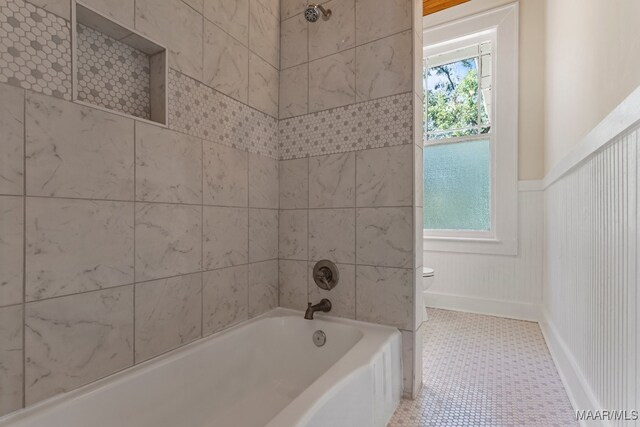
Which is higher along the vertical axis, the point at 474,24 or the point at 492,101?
the point at 474,24

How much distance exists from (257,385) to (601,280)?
156 cm

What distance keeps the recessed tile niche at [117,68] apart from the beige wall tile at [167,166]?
90 millimetres

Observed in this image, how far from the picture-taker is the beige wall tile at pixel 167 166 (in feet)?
3.90

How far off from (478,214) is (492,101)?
3.33 ft

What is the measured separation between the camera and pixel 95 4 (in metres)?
1.04

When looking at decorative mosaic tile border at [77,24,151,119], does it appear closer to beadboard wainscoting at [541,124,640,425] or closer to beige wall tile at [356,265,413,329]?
beige wall tile at [356,265,413,329]

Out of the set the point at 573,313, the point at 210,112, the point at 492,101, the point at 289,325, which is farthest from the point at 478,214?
the point at 210,112

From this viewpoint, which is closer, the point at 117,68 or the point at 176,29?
the point at 117,68

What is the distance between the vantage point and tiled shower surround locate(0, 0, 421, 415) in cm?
91

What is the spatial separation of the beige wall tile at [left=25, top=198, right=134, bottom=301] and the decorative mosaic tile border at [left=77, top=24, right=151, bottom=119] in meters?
0.40

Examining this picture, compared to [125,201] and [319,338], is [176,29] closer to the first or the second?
[125,201]

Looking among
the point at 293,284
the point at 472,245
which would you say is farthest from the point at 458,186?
the point at 293,284

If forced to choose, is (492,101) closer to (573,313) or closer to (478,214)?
(478,214)

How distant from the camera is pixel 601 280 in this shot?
1149 mm
